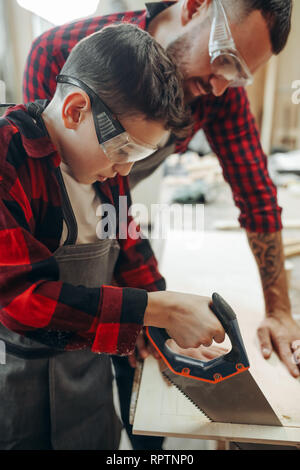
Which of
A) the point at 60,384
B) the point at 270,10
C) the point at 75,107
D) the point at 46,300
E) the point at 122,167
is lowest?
the point at 60,384

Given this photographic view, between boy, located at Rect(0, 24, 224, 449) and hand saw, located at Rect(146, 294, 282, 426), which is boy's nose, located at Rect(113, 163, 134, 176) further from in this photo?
hand saw, located at Rect(146, 294, 282, 426)

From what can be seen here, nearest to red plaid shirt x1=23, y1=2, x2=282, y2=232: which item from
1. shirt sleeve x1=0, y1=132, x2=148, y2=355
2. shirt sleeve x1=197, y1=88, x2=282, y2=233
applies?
shirt sleeve x1=197, y1=88, x2=282, y2=233

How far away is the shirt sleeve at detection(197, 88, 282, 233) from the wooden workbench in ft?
0.70

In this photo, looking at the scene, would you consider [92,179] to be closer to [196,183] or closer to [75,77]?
[75,77]

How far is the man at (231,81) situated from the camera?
728 millimetres

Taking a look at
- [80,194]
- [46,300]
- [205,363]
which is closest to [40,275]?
[46,300]

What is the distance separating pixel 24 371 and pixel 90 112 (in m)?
0.54

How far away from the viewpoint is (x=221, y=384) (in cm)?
68

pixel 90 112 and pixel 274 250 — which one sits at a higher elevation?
pixel 90 112

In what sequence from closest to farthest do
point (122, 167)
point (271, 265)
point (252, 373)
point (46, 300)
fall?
point (46, 300) → point (122, 167) → point (252, 373) → point (271, 265)

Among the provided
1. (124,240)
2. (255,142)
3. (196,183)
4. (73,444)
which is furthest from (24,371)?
(196,183)

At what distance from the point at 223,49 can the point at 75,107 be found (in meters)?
0.33

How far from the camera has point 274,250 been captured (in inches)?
42.5

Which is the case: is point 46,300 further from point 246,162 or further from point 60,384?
point 246,162
